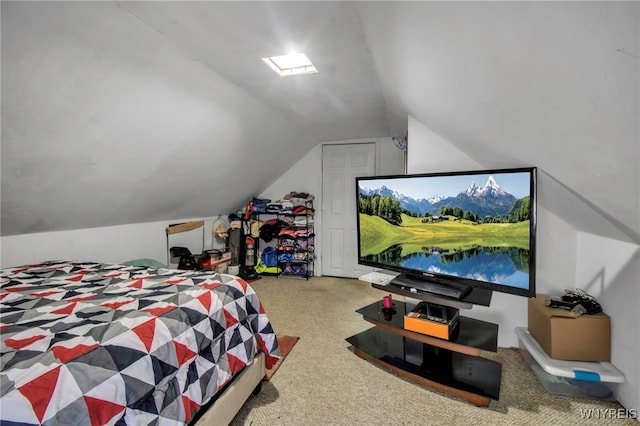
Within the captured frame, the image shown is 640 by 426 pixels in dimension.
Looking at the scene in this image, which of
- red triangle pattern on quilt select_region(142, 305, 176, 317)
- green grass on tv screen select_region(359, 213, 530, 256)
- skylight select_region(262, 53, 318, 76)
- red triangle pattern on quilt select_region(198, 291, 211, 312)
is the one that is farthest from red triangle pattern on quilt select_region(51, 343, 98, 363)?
skylight select_region(262, 53, 318, 76)

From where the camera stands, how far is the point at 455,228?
6.62ft

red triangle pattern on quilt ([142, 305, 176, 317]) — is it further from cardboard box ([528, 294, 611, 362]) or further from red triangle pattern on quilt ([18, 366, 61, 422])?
cardboard box ([528, 294, 611, 362])

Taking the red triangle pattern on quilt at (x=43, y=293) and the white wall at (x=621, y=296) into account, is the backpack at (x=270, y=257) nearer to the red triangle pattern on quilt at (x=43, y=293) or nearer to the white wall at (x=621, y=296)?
the red triangle pattern on quilt at (x=43, y=293)

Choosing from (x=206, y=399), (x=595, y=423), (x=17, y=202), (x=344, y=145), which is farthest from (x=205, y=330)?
(x=344, y=145)

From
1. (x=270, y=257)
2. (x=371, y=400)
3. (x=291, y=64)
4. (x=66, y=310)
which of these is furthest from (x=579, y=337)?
(x=270, y=257)

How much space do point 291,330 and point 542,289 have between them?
2.13m

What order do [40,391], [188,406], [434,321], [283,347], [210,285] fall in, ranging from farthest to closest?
[283,347]
[434,321]
[210,285]
[188,406]
[40,391]

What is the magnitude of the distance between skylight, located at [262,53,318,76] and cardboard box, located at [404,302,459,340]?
2.02 meters

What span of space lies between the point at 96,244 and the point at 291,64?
2.61 m

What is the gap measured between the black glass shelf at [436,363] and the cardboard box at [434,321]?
10.6 inches

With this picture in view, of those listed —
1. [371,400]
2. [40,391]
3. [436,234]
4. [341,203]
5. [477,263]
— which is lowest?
[371,400]

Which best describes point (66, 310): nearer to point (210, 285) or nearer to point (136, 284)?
point (136, 284)

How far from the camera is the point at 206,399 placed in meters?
1.34

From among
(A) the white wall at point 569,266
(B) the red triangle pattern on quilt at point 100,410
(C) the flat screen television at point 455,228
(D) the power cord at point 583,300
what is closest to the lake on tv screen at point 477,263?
(C) the flat screen television at point 455,228
